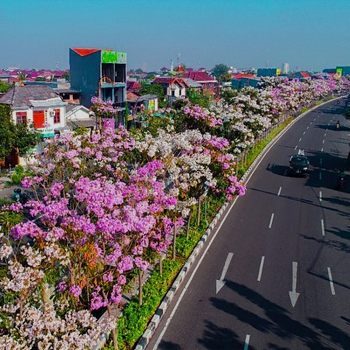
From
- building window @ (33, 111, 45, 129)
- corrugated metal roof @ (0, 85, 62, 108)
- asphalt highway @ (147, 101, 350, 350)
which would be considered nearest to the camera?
asphalt highway @ (147, 101, 350, 350)

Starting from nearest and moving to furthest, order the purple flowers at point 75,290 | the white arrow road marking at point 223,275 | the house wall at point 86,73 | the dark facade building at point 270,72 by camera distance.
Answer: the purple flowers at point 75,290, the white arrow road marking at point 223,275, the house wall at point 86,73, the dark facade building at point 270,72

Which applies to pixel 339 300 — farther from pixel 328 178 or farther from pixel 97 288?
pixel 328 178

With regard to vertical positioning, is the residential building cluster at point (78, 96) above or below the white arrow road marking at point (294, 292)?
above

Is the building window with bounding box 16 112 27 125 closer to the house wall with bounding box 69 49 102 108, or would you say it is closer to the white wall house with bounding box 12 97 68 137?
the white wall house with bounding box 12 97 68 137

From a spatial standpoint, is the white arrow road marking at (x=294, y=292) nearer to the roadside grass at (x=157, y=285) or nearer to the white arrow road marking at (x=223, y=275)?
the white arrow road marking at (x=223, y=275)

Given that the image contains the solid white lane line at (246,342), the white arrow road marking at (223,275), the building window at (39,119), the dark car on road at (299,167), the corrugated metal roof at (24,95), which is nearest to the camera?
the solid white lane line at (246,342)

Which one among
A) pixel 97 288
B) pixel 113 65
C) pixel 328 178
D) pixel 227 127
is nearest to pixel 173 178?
pixel 97 288

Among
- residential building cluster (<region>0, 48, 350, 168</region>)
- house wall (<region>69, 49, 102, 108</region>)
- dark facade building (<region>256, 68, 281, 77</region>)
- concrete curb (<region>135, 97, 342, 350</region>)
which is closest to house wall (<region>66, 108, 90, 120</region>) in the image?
residential building cluster (<region>0, 48, 350, 168</region>)

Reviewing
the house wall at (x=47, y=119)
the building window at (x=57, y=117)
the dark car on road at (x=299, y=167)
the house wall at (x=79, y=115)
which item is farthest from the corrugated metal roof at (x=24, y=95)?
the dark car on road at (x=299, y=167)
